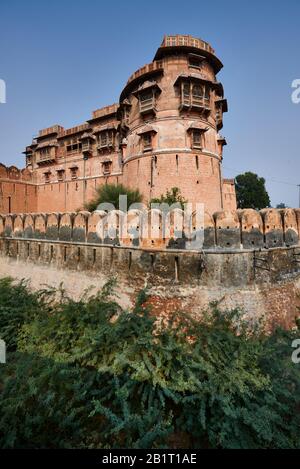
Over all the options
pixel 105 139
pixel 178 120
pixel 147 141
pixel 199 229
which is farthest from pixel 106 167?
pixel 199 229

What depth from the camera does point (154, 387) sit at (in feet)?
12.6

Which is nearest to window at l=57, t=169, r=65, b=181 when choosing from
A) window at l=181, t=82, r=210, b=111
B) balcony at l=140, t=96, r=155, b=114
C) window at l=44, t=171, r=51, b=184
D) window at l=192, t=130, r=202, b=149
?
window at l=44, t=171, r=51, b=184

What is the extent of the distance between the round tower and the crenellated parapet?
9273 mm

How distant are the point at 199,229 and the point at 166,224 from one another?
86 cm

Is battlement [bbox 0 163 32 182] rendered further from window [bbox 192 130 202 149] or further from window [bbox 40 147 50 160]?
window [bbox 192 130 202 149]

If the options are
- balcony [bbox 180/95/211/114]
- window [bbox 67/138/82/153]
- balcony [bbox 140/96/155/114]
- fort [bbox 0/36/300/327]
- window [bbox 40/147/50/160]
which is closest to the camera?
fort [bbox 0/36/300/327]

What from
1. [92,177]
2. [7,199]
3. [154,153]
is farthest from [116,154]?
[7,199]

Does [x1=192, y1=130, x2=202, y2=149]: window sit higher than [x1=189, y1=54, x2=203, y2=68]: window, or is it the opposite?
[x1=189, y1=54, x2=203, y2=68]: window

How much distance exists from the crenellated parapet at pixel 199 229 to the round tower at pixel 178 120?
30.4 feet

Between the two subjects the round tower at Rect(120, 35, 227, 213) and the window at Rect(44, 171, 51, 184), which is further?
the window at Rect(44, 171, 51, 184)

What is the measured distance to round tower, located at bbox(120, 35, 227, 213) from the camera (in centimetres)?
1499

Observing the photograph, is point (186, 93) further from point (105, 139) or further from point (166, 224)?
point (166, 224)

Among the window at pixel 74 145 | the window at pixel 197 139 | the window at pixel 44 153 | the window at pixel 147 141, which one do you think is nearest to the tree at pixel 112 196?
the window at pixel 147 141

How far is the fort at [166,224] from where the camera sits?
5535mm
